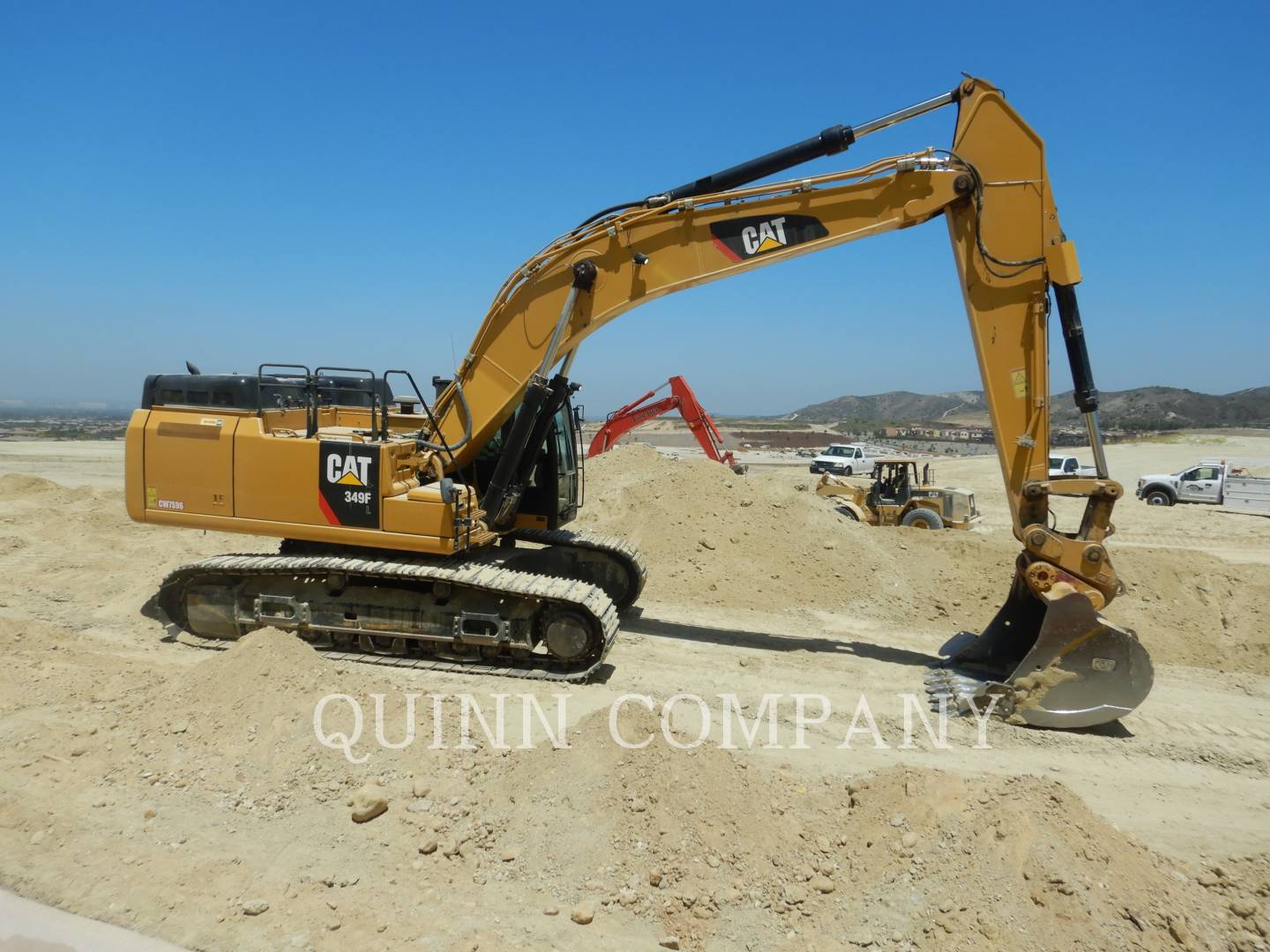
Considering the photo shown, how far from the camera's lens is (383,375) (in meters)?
7.63

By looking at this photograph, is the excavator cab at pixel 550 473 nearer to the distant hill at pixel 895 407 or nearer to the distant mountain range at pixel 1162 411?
the distant mountain range at pixel 1162 411

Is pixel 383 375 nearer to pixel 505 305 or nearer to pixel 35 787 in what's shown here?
pixel 505 305

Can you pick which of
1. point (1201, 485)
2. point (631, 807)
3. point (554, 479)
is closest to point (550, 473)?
point (554, 479)

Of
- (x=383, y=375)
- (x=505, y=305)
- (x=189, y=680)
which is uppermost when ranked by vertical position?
(x=505, y=305)

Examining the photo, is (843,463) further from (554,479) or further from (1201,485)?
(554,479)

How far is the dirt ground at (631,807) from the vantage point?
3.84 metres

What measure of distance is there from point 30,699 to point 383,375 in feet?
12.0

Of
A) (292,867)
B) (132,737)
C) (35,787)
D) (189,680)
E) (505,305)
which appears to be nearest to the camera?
(292,867)

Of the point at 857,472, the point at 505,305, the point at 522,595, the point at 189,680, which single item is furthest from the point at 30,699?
the point at 857,472

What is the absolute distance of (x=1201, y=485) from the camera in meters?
22.8

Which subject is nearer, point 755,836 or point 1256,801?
point 755,836

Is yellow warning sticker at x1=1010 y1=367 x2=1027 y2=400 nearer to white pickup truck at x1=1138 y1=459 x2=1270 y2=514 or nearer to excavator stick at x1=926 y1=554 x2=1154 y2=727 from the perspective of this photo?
excavator stick at x1=926 y1=554 x2=1154 y2=727

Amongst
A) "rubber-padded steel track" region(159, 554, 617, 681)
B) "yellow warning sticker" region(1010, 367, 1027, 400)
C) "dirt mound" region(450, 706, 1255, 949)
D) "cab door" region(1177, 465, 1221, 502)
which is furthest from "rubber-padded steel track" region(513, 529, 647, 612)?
"cab door" region(1177, 465, 1221, 502)

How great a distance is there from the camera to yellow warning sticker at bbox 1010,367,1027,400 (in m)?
7.05
